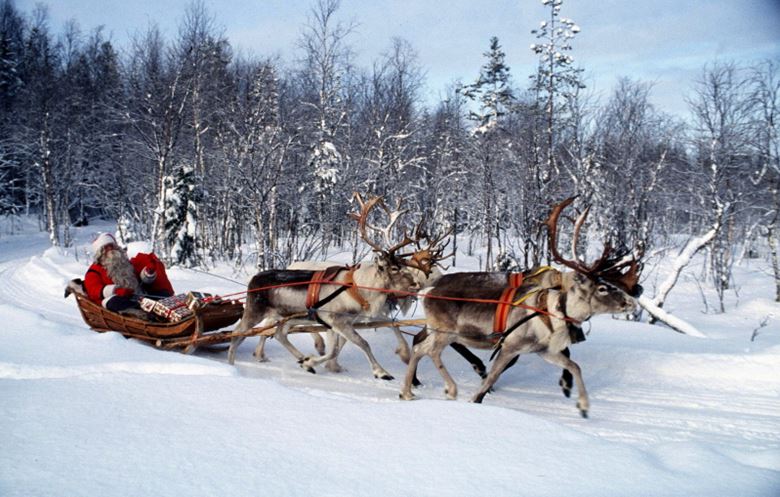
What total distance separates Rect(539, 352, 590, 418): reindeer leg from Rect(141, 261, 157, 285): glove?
5.40m

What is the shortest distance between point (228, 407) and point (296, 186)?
13.4 meters

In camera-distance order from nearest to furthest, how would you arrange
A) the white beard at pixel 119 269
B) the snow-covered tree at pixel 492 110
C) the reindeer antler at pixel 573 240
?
the reindeer antler at pixel 573 240, the white beard at pixel 119 269, the snow-covered tree at pixel 492 110

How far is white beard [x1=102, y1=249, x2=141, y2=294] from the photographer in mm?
7402

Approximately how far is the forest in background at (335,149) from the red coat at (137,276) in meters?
5.71

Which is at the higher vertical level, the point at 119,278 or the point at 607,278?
the point at 607,278

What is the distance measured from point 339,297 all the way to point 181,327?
204 centimetres

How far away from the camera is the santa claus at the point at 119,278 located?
282 inches

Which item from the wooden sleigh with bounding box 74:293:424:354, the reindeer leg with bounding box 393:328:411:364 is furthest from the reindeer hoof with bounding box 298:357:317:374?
the reindeer leg with bounding box 393:328:411:364

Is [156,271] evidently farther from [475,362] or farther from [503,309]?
[503,309]

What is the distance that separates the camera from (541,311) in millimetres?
5613

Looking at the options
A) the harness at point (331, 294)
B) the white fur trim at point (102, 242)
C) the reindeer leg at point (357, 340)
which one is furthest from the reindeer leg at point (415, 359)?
the white fur trim at point (102, 242)

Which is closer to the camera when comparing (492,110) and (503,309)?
(503,309)

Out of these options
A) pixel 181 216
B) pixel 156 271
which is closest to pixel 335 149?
pixel 181 216

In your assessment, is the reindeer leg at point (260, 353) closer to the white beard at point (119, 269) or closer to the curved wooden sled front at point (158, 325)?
the curved wooden sled front at point (158, 325)
